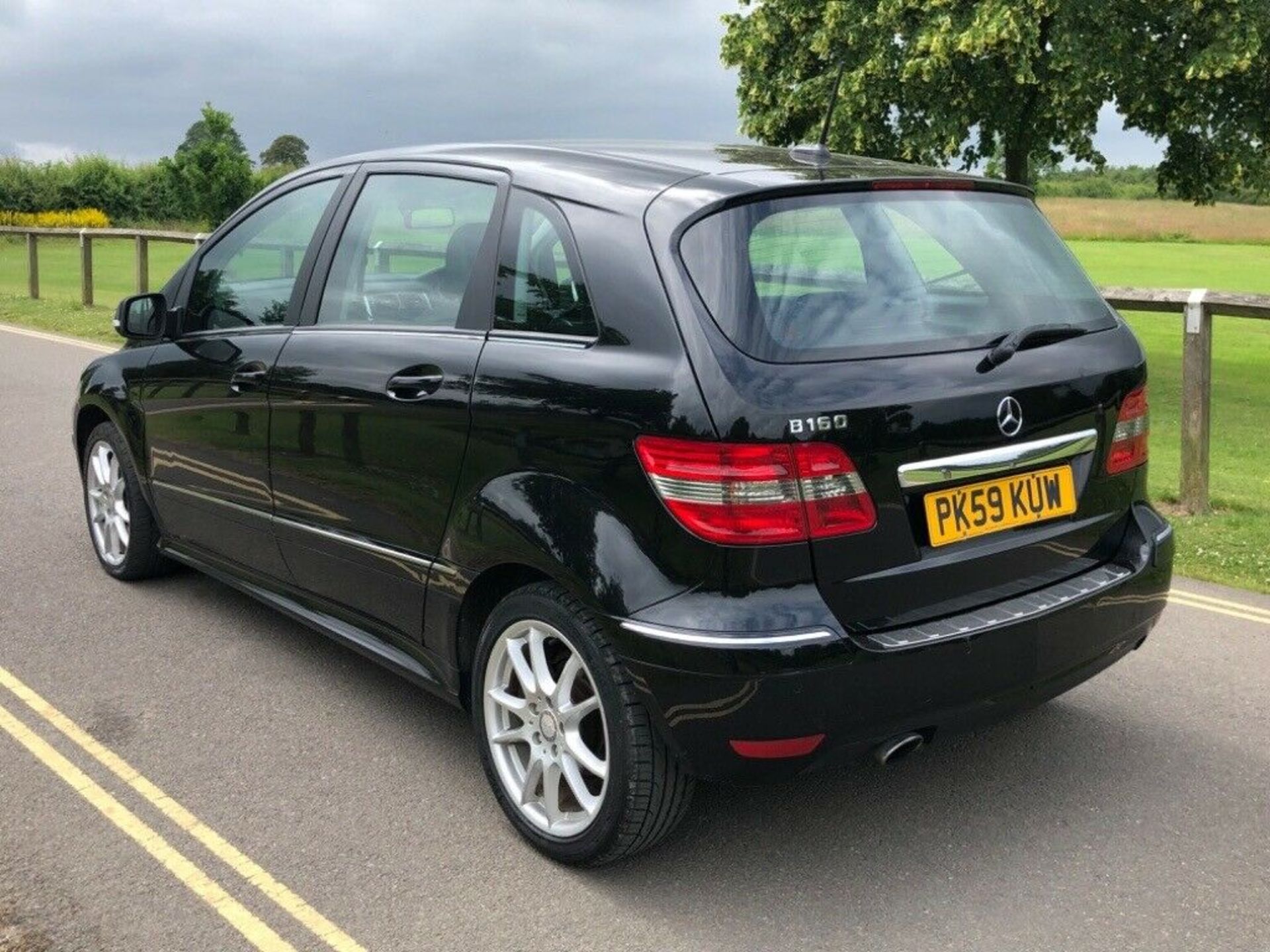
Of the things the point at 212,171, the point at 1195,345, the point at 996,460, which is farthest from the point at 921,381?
the point at 212,171

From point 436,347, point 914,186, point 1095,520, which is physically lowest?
point 1095,520

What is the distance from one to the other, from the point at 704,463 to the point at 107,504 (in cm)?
375

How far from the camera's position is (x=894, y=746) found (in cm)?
322

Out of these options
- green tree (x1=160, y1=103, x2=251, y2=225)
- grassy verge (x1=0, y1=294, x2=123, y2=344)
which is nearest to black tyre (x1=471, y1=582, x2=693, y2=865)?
grassy verge (x1=0, y1=294, x2=123, y2=344)

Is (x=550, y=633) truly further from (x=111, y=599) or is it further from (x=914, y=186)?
(x=111, y=599)

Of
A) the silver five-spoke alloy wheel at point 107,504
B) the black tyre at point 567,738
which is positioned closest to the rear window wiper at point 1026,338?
the black tyre at point 567,738

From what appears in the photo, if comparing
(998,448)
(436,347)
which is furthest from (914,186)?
(436,347)

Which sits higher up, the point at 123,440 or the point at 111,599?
the point at 123,440

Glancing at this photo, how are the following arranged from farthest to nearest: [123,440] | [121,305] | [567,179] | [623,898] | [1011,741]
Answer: [123,440], [121,305], [1011,741], [567,179], [623,898]

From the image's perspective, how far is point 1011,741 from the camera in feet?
13.8

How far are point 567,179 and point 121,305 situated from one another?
8.09ft

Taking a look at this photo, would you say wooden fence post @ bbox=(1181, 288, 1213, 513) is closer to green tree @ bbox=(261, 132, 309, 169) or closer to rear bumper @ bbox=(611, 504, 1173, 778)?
rear bumper @ bbox=(611, 504, 1173, 778)

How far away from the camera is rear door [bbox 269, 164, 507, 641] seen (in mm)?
3787

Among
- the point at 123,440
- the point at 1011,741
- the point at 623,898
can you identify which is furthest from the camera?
the point at 123,440
